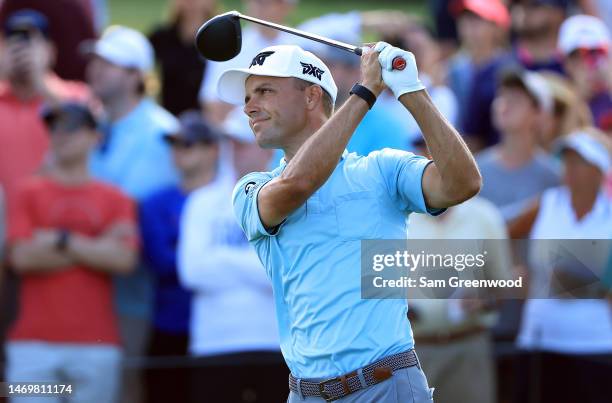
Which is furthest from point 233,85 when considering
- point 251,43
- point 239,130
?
point 251,43

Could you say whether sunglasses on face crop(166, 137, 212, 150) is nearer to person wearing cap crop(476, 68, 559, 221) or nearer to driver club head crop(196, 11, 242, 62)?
person wearing cap crop(476, 68, 559, 221)

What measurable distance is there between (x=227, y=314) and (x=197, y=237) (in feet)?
1.74

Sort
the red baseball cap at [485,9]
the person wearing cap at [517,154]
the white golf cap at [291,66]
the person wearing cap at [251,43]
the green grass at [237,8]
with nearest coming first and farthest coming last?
the white golf cap at [291,66] < the person wearing cap at [517,154] < the person wearing cap at [251,43] < the red baseball cap at [485,9] < the green grass at [237,8]

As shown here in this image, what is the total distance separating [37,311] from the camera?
8008 mm

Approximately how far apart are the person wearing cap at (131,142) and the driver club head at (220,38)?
A: 10.0 feet

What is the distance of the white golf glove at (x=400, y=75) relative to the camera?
4.80 m

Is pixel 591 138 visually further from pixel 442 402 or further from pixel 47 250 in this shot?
pixel 47 250

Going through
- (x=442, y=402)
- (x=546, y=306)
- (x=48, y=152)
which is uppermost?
(x=48, y=152)

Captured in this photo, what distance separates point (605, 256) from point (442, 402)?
4.29ft

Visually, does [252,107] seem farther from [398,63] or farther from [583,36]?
[583,36]

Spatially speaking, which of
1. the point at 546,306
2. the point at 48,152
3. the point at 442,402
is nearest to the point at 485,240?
the point at 546,306

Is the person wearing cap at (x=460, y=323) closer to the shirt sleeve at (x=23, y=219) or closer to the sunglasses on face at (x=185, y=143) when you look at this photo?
the sunglasses on face at (x=185, y=143)

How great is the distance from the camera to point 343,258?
16.6 feet

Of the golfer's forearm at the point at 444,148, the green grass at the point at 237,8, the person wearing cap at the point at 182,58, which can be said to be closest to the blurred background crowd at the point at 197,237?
the person wearing cap at the point at 182,58
